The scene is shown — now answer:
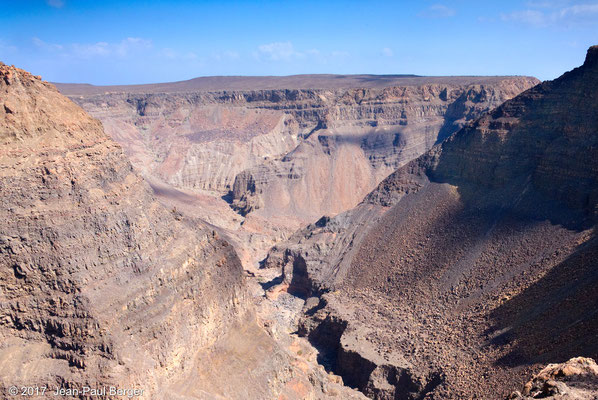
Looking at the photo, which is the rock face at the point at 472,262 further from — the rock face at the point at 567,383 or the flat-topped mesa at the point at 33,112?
the flat-topped mesa at the point at 33,112

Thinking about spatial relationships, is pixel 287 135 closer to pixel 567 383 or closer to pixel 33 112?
pixel 33 112

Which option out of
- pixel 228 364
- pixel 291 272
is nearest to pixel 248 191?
pixel 291 272

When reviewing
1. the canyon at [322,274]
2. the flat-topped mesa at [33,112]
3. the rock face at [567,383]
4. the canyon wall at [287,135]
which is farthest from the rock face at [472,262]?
the canyon wall at [287,135]

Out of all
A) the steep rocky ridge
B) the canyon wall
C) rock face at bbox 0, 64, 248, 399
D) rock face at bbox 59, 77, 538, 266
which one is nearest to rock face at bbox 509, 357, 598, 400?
the steep rocky ridge

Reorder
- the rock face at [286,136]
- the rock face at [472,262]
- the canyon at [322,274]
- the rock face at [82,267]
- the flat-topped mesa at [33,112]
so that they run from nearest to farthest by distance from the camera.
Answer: the rock face at [82,267], the canyon at [322,274], the flat-topped mesa at [33,112], the rock face at [472,262], the rock face at [286,136]

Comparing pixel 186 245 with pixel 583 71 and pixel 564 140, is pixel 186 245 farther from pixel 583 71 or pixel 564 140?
pixel 583 71

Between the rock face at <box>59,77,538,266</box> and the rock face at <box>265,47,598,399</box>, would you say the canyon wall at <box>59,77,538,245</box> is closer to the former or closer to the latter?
the rock face at <box>59,77,538,266</box>

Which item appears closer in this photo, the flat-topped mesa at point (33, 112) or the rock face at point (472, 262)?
the flat-topped mesa at point (33, 112)
